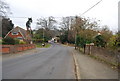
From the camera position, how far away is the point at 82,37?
35.4 meters

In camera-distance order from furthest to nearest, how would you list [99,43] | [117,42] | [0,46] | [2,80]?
[0,46] → [99,43] → [117,42] → [2,80]

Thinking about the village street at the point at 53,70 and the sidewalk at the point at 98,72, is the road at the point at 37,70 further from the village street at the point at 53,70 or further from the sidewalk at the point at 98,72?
the sidewalk at the point at 98,72

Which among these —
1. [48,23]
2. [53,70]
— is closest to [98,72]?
[53,70]

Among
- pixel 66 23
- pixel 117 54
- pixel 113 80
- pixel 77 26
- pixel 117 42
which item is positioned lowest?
pixel 113 80

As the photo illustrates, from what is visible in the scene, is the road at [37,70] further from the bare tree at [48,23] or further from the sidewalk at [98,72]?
the bare tree at [48,23]

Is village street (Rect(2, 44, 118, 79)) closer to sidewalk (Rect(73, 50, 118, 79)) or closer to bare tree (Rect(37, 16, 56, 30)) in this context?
sidewalk (Rect(73, 50, 118, 79))

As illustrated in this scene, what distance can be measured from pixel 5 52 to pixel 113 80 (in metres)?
21.7

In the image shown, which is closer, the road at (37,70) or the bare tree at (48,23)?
the road at (37,70)

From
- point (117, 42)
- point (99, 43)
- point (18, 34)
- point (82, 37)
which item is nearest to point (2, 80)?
point (117, 42)

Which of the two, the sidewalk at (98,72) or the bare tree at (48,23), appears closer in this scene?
the sidewalk at (98,72)

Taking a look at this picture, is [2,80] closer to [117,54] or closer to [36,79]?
[36,79]

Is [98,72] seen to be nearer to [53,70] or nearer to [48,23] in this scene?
[53,70]

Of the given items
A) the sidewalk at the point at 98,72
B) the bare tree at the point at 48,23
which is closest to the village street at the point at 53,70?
the sidewalk at the point at 98,72

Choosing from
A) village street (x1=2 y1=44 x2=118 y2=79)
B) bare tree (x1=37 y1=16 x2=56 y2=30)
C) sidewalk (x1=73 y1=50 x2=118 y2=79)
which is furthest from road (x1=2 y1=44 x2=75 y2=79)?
bare tree (x1=37 y1=16 x2=56 y2=30)
